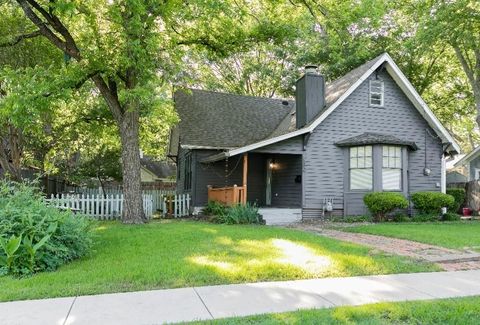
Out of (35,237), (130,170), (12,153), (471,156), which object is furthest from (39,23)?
(471,156)

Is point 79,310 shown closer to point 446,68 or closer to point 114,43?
point 114,43

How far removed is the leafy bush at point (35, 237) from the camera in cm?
575

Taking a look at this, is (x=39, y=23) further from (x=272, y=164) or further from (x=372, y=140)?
(x=372, y=140)

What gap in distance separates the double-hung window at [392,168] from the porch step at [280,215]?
3.39 m

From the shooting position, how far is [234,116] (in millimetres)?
18500

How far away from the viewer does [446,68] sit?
2695cm

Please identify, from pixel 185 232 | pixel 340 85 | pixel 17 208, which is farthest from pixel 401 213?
pixel 17 208

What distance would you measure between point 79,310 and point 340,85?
14.0 meters

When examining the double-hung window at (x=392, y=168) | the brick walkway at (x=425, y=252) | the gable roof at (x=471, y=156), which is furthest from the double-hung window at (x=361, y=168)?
the gable roof at (x=471, y=156)

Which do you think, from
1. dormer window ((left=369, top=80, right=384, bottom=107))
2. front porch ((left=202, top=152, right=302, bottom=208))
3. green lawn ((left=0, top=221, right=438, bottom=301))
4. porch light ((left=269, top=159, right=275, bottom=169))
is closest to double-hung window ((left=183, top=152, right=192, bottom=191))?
front porch ((left=202, top=152, right=302, bottom=208))

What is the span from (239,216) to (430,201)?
288 inches

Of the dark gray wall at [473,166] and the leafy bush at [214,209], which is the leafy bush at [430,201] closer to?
the leafy bush at [214,209]

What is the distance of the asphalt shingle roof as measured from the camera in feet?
53.0

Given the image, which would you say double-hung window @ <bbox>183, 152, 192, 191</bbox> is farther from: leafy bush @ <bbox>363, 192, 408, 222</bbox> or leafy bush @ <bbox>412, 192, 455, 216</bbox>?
leafy bush @ <bbox>412, 192, 455, 216</bbox>
